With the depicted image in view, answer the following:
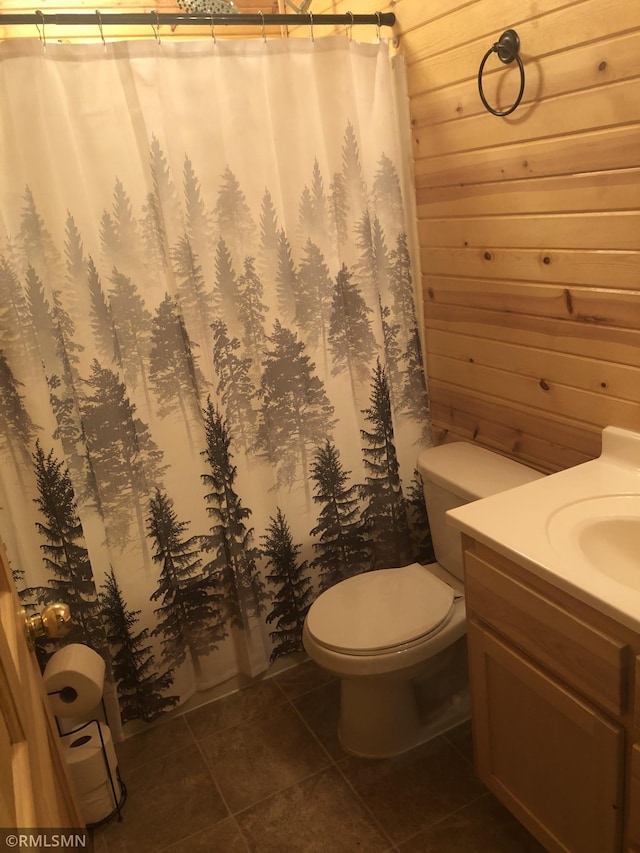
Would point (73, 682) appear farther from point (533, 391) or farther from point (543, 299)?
point (543, 299)

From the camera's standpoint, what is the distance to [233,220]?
6.10ft

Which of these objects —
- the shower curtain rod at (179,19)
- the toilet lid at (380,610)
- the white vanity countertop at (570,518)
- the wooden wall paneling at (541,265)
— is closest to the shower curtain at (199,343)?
the shower curtain rod at (179,19)

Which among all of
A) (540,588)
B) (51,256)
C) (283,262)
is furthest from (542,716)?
(51,256)

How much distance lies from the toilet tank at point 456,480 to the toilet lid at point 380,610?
107 millimetres

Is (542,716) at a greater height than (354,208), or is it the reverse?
(354,208)

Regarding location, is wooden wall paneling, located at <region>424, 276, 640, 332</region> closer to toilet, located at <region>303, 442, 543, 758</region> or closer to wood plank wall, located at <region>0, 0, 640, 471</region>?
wood plank wall, located at <region>0, 0, 640, 471</region>

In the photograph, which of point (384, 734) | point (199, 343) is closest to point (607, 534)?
point (384, 734)

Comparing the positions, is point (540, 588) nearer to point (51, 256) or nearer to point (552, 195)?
point (552, 195)

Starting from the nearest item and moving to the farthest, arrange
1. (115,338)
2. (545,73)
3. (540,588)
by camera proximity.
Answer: (540,588), (545,73), (115,338)

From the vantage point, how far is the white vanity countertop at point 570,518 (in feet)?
3.73

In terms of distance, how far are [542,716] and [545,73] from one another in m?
1.41

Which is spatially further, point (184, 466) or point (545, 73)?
point (184, 466)

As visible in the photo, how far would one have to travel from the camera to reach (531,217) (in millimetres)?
1692

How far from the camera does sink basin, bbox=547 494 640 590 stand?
1.35 m
